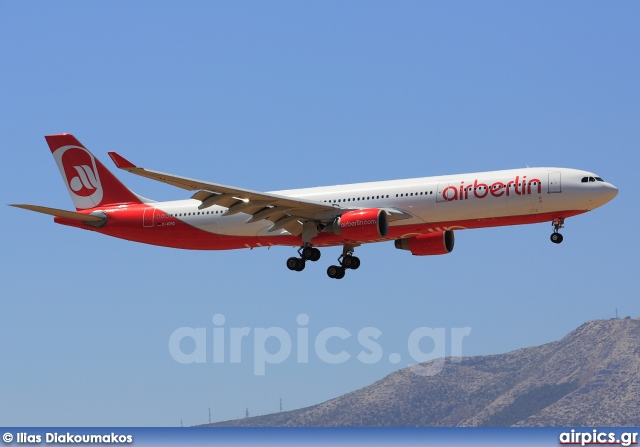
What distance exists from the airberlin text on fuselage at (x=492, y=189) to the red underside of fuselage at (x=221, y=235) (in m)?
1.43

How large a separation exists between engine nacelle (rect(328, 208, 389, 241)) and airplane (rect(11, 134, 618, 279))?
0.06 m

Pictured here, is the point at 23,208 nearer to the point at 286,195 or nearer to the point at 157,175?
the point at 157,175

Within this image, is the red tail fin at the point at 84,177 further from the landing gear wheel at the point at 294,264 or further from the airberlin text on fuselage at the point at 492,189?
the airberlin text on fuselage at the point at 492,189

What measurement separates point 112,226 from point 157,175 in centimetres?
1326

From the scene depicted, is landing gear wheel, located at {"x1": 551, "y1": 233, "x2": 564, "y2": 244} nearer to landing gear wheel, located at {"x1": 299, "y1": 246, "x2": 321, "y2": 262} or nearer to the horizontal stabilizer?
landing gear wheel, located at {"x1": 299, "y1": 246, "x2": 321, "y2": 262}

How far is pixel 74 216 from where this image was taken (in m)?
63.2

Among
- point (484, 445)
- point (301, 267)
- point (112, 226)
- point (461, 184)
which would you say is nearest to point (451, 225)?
point (461, 184)

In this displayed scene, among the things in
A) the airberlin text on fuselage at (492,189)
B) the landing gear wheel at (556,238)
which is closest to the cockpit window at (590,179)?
the airberlin text on fuselage at (492,189)

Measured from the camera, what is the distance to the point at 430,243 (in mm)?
61156

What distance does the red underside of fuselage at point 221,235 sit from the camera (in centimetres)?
5588

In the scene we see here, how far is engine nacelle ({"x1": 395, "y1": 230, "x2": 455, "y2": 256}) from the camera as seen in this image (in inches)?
2404

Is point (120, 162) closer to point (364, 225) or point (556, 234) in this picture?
point (364, 225)

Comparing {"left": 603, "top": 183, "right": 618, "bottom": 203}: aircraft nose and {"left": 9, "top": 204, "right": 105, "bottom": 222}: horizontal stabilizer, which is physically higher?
{"left": 9, "top": 204, "right": 105, "bottom": 222}: horizontal stabilizer

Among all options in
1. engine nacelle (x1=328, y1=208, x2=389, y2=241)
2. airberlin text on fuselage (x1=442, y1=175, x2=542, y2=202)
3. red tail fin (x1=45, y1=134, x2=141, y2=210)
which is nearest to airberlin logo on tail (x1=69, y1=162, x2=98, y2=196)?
red tail fin (x1=45, y1=134, x2=141, y2=210)
